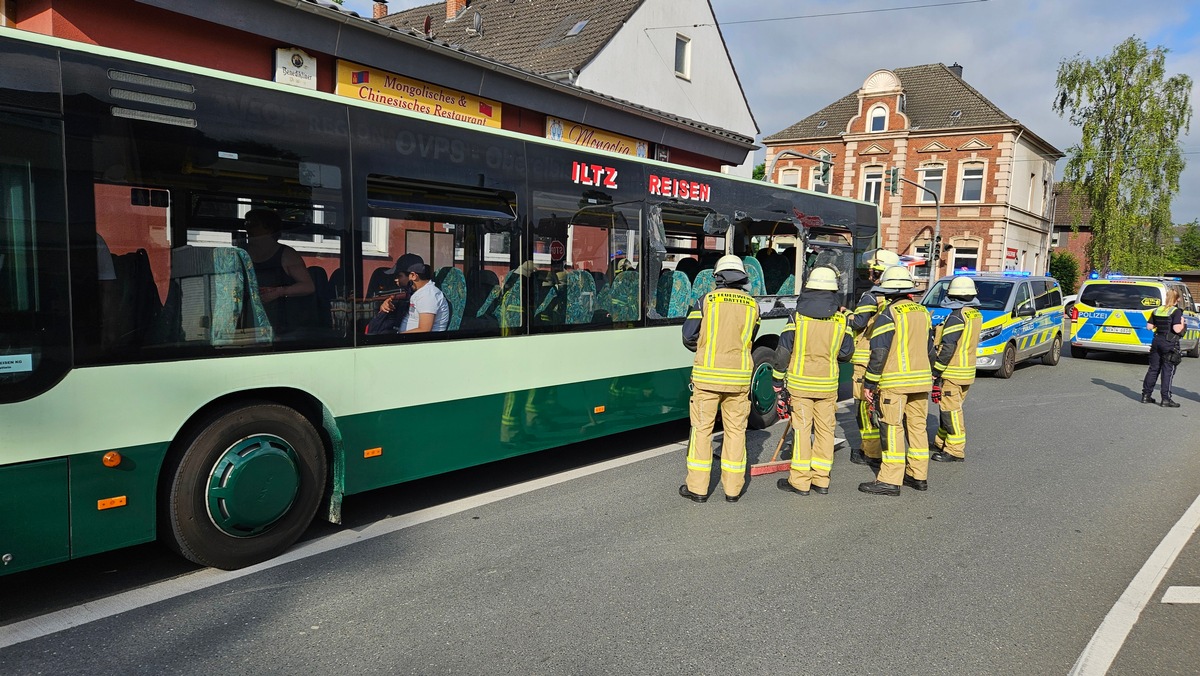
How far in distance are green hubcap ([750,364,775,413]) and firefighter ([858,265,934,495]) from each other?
6.69 feet

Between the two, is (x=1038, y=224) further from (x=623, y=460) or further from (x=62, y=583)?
(x=62, y=583)

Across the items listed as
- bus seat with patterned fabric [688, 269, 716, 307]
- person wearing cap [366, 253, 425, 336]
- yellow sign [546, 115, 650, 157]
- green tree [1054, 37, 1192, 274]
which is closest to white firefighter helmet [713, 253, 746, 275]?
bus seat with patterned fabric [688, 269, 716, 307]

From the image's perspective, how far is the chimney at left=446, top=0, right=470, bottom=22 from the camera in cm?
2417

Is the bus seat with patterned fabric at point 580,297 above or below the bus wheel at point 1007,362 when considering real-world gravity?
above

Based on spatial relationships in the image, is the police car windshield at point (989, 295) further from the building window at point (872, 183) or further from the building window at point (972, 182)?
the building window at point (872, 183)

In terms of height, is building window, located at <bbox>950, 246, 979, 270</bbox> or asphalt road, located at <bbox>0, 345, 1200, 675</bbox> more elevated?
building window, located at <bbox>950, 246, 979, 270</bbox>

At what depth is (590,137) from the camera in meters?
14.9

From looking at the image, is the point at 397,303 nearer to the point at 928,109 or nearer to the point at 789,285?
the point at 789,285

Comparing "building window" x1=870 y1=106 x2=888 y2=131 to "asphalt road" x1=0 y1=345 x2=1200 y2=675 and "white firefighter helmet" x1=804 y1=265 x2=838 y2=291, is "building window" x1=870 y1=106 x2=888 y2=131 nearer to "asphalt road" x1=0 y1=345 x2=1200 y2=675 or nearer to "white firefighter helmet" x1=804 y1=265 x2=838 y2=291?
"asphalt road" x1=0 y1=345 x2=1200 y2=675

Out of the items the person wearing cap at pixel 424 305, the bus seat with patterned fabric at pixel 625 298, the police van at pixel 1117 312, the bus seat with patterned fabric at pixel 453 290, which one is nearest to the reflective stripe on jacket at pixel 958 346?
the bus seat with patterned fabric at pixel 625 298

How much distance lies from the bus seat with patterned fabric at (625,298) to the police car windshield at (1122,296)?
14.7 meters

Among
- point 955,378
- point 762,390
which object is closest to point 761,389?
point 762,390

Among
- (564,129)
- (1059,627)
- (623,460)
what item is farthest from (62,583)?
(564,129)

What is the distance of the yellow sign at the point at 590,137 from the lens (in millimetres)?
13955
